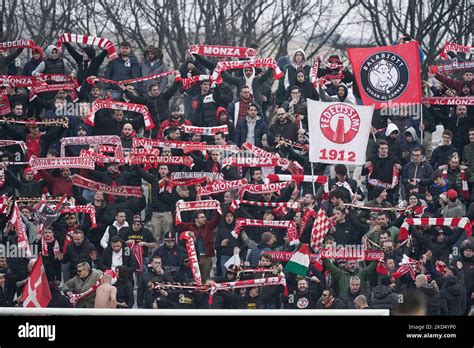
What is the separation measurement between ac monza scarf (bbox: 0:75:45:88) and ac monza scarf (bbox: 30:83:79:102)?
2.6 inches

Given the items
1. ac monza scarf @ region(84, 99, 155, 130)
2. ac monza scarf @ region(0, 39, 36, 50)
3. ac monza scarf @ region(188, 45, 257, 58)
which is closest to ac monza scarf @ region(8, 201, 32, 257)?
ac monza scarf @ region(84, 99, 155, 130)

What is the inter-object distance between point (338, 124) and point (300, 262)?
7.27ft

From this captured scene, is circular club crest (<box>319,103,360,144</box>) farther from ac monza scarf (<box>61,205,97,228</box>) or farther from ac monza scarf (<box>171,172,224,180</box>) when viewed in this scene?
ac monza scarf (<box>61,205,97,228</box>)

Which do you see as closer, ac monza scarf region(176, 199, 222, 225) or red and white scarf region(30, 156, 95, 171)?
ac monza scarf region(176, 199, 222, 225)

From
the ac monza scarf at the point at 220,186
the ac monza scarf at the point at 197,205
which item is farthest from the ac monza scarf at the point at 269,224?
the ac monza scarf at the point at 220,186

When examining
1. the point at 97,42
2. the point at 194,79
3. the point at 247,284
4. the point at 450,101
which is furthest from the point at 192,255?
the point at 450,101

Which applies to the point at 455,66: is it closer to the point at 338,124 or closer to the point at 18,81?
the point at 338,124

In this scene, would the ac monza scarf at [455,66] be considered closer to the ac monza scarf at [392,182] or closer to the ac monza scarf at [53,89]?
the ac monza scarf at [392,182]

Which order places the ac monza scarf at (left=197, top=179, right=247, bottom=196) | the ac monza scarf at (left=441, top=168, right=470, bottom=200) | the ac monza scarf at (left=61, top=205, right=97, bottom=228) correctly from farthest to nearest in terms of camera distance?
the ac monza scarf at (left=441, top=168, right=470, bottom=200)
the ac monza scarf at (left=197, top=179, right=247, bottom=196)
the ac monza scarf at (left=61, top=205, right=97, bottom=228)

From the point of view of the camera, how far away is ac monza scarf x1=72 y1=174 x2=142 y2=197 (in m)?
15.7


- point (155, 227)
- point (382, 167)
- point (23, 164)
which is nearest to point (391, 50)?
point (382, 167)

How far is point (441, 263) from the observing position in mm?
14422

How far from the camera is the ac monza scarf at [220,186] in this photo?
51.3 feet

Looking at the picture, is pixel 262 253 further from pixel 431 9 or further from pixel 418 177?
pixel 431 9
